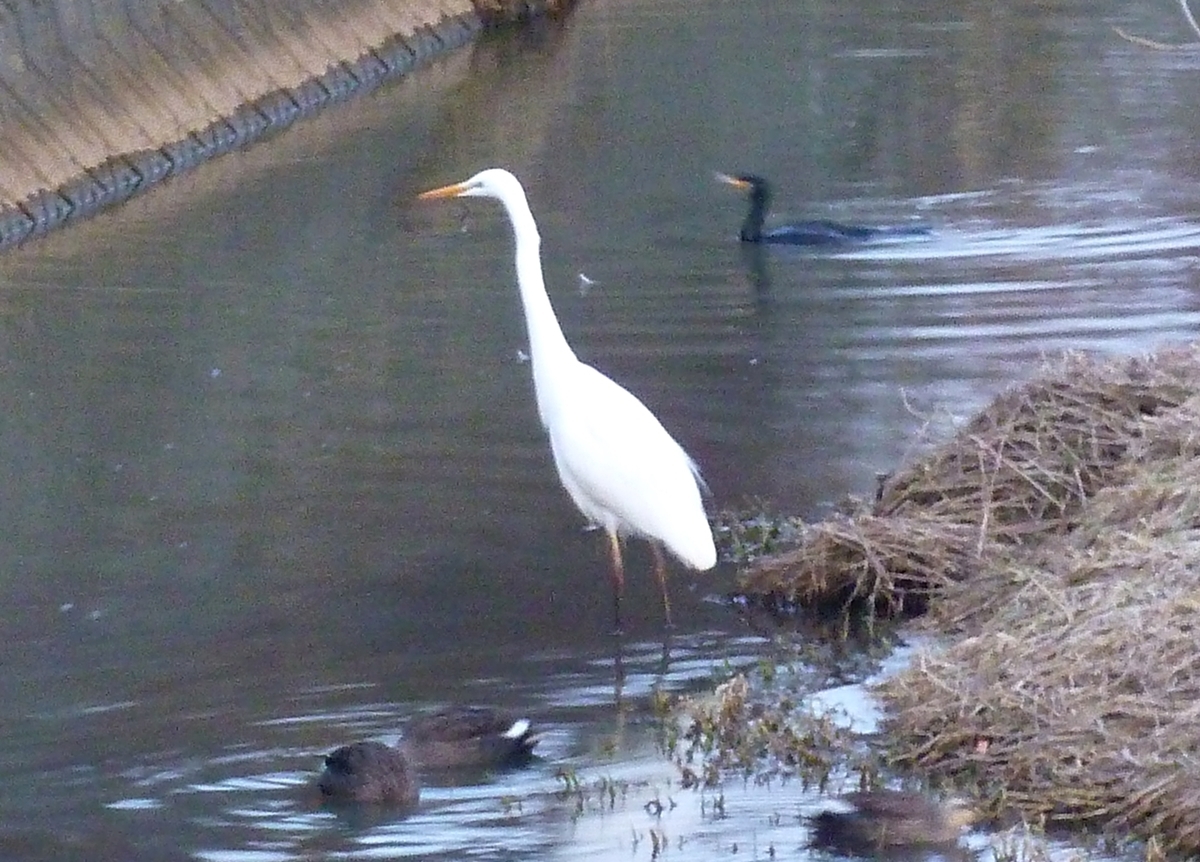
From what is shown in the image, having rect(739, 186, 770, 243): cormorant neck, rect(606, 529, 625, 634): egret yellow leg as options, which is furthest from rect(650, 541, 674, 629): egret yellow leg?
rect(739, 186, 770, 243): cormorant neck

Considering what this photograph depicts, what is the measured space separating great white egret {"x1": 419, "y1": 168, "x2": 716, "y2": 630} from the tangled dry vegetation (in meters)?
0.48

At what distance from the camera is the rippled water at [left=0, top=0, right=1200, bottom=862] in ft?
24.4

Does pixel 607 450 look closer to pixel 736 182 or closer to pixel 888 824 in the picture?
pixel 888 824

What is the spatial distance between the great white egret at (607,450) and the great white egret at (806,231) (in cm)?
827

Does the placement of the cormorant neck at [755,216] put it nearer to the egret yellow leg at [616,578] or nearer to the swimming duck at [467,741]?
the egret yellow leg at [616,578]

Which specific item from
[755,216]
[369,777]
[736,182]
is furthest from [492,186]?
[736,182]

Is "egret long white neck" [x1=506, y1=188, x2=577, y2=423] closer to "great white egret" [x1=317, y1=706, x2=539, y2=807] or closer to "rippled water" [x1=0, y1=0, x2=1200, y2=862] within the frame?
"rippled water" [x1=0, y1=0, x2=1200, y2=862]

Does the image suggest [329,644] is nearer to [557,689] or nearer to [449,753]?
[557,689]

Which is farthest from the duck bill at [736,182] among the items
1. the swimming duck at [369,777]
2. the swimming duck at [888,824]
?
the swimming duck at [888,824]

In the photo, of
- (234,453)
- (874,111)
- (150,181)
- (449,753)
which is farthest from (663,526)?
(874,111)

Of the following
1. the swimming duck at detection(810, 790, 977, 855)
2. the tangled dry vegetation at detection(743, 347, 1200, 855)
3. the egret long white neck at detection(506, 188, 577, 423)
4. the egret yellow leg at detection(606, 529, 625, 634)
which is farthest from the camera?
the egret long white neck at detection(506, 188, 577, 423)

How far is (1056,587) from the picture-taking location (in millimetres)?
7699

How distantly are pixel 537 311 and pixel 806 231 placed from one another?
852 cm

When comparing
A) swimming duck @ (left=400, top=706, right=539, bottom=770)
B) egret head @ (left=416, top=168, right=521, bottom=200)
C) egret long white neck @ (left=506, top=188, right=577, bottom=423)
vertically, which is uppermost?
egret head @ (left=416, top=168, right=521, bottom=200)
